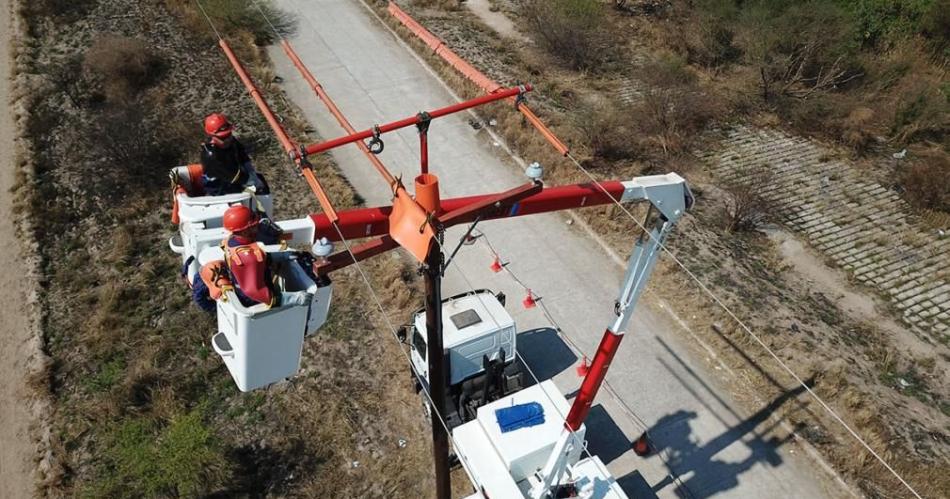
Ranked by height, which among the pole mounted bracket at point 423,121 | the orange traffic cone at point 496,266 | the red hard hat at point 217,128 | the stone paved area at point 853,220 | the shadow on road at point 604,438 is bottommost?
the shadow on road at point 604,438

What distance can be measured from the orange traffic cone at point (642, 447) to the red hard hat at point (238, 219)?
902cm

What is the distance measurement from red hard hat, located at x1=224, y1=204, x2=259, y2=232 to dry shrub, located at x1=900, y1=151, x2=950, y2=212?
20817 millimetres

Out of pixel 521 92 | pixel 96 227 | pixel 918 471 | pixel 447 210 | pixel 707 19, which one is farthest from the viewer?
pixel 707 19

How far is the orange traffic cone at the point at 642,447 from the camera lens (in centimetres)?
1216

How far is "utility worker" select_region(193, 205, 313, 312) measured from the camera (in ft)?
19.0

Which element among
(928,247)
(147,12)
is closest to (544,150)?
(928,247)

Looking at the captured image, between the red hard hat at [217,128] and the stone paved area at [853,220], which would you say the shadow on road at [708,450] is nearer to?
the stone paved area at [853,220]

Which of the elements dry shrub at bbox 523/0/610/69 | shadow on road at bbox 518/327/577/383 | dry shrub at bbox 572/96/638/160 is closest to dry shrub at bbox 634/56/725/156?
dry shrub at bbox 572/96/638/160

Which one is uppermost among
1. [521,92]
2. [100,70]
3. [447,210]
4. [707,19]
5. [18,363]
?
[521,92]

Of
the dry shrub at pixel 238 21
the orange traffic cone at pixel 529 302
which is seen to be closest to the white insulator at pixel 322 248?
the orange traffic cone at pixel 529 302

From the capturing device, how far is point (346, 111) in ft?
72.0

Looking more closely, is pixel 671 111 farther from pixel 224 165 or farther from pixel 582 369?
pixel 224 165

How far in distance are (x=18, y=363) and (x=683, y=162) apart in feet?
63.6

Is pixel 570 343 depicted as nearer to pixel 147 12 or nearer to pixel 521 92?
pixel 521 92
